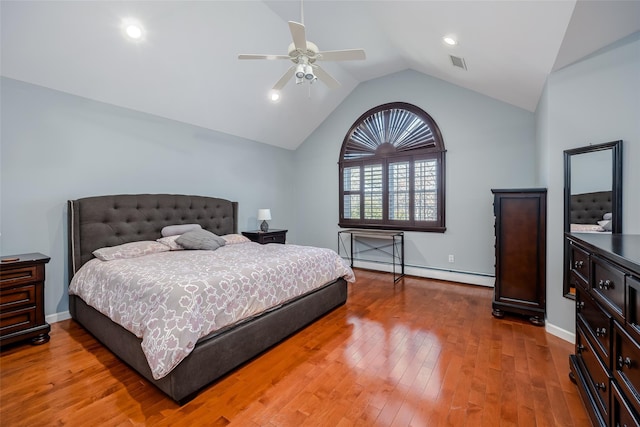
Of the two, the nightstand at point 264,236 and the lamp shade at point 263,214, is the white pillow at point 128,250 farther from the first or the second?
the lamp shade at point 263,214

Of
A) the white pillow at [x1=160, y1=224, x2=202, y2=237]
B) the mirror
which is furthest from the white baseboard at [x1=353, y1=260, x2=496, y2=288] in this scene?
the white pillow at [x1=160, y1=224, x2=202, y2=237]

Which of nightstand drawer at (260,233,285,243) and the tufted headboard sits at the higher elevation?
the tufted headboard

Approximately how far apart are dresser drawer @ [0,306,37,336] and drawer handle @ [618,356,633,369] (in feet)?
13.2

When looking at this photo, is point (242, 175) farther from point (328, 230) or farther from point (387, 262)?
point (387, 262)

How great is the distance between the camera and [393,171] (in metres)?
4.80

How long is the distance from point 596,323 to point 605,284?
314mm

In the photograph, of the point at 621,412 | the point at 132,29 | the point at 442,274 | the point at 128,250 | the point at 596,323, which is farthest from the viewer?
the point at 442,274

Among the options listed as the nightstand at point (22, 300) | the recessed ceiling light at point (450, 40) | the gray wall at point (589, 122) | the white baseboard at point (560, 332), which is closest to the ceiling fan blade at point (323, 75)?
the recessed ceiling light at point (450, 40)

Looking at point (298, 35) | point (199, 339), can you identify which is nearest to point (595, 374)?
point (199, 339)

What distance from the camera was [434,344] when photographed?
96.5 inches

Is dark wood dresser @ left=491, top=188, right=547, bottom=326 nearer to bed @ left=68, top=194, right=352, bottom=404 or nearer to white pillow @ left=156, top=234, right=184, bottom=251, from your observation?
bed @ left=68, top=194, right=352, bottom=404

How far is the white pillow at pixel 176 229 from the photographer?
3625 millimetres

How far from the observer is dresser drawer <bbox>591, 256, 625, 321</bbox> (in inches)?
44.1

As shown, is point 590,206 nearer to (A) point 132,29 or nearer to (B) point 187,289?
(B) point 187,289
